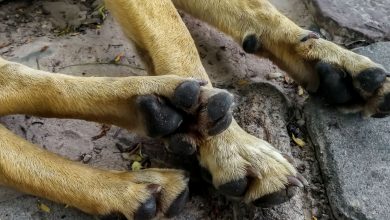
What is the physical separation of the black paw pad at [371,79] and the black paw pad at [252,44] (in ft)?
1.83

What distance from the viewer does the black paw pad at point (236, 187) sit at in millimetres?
2172

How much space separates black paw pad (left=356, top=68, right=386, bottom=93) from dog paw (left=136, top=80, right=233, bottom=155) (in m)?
0.65

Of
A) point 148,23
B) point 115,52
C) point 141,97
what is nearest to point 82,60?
point 115,52

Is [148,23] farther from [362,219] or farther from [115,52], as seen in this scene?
[362,219]

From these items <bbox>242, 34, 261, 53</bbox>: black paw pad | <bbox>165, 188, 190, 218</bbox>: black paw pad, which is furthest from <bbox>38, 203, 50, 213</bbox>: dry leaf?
<bbox>242, 34, 261, 53</bbox>: black paw pad

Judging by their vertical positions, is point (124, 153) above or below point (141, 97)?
below

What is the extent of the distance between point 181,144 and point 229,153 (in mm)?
221

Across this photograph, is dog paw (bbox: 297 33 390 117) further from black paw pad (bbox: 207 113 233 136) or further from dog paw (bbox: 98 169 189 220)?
dog paw (bbox: 98 169 189 220)

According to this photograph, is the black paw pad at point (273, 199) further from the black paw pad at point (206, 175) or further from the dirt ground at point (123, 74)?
the black paw pad at point (206, 175)

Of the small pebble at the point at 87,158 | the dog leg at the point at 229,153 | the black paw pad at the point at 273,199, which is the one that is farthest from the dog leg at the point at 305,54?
the small pebble at the point at 87,158

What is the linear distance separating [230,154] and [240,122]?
0.38 m

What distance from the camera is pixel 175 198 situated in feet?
6.98

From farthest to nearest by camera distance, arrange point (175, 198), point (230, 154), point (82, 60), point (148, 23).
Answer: point (82, 60), point (148, 23), point (230, 154), point (175, 198)

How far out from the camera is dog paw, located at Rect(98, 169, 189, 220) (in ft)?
6.89
